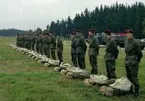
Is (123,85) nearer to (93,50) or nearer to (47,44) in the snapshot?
(93,50)

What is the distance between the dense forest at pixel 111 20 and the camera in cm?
7994

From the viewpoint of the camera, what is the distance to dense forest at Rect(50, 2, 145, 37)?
79.9m

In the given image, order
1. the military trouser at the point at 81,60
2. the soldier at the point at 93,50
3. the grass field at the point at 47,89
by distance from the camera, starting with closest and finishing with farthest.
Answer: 1. the grass field at the point at 47,89
2. the soldier at the point at 93,50
3. the military trouser at the point at 81,60

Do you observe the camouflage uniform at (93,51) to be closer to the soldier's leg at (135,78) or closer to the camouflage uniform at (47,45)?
the soldier's leg at (135,78)

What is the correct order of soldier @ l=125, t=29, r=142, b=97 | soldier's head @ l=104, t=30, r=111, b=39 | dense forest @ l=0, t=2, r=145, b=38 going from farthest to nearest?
dense forest @ l=0, t=2, r=145, b=38, soldier's head @ l=104, t=30, r=111, b=39, soldier @ l=125, t=29, r=142, b=97

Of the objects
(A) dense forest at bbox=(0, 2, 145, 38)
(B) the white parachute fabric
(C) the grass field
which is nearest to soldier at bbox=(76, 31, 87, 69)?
(C) the grass field

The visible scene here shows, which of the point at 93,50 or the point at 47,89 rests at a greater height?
the point at 93,50

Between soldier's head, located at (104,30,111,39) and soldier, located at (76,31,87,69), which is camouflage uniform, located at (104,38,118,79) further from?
soldier, located at (76,31,87,69)

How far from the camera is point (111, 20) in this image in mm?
86750

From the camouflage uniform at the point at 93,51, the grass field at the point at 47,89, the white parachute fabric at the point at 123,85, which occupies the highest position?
the camouflage uniform at the point at 93,51

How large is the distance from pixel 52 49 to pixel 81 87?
33.4 ft

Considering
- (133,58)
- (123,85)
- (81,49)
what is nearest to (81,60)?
(81,49)

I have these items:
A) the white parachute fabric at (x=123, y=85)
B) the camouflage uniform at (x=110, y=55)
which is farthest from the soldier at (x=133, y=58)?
the camouflage uniform at (x=110, y=55)

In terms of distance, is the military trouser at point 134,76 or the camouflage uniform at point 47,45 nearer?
the military trouser at point 134,76
